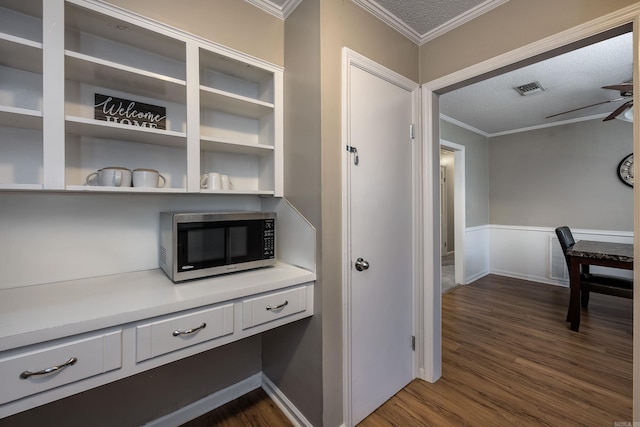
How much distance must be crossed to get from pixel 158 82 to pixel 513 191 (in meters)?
5.03

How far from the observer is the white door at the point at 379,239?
1.51m

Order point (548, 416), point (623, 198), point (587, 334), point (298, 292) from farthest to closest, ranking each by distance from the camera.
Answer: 1. point (623, 198)
2. point (587, 334)
3. point (548, 416)
4. point (298, 292)

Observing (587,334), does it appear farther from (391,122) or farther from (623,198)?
(391,122)

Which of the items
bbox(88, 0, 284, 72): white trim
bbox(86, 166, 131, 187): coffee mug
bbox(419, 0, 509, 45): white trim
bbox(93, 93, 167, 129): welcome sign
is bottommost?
bbox(86, 166, 131, 187): coffee mug

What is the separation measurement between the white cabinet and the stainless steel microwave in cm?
17

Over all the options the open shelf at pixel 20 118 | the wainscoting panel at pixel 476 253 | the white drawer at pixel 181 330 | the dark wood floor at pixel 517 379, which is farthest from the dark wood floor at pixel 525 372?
the open shelf at pixel 20 118

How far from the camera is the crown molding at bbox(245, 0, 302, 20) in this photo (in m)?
1.54

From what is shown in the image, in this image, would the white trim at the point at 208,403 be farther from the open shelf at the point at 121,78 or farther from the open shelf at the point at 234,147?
the open shelf at the point at 121,78

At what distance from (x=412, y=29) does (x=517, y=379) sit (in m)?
2.54

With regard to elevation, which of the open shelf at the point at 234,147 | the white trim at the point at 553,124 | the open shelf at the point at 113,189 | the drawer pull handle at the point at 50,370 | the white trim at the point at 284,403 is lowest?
the white trim at the point at 284,403

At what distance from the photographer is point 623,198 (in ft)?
11.5

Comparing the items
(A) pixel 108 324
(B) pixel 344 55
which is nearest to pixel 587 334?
(B) pixel 344 55

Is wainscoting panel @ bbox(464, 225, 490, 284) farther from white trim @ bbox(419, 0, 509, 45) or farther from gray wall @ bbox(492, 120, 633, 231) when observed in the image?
white trim @ bbox(419, 0, 509, 45)

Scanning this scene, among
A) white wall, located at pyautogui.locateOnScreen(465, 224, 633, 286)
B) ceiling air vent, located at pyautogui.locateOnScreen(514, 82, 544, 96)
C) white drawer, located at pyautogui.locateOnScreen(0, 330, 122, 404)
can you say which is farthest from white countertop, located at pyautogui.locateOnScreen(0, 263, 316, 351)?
white wall, located at pyautogui.locateOnScreen(465, 224, 633, 286)
